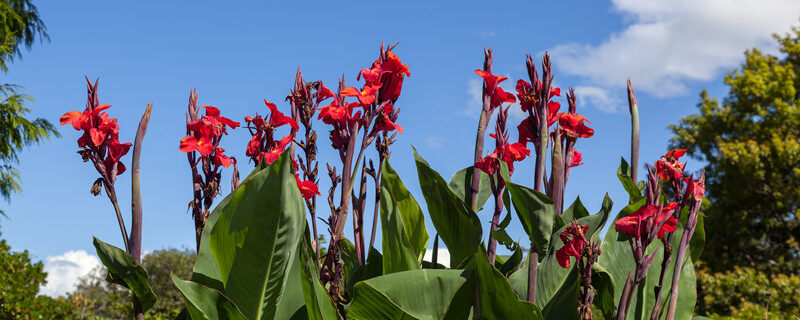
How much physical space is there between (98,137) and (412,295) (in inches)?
33.0


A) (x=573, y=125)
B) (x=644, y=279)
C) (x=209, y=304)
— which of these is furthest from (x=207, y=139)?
(x=644, y=279)

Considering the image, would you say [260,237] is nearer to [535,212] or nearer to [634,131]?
[535,212]

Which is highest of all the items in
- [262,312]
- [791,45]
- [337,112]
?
[791,45]

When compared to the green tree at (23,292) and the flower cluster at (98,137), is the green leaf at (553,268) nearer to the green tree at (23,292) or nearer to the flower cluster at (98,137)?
the flower cluster at (98,137)

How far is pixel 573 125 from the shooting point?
1.43 m

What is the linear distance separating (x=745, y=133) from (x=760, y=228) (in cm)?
215

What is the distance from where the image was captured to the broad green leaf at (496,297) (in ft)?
3.76

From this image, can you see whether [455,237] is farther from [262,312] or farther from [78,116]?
[78,116]

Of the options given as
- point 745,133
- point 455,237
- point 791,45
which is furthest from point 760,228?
point 455,237

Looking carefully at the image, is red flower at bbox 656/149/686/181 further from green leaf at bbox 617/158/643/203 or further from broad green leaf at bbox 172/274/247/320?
broad green leaf at bbox 172/274/247/320

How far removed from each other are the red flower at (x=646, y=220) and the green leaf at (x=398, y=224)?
1.45 feet

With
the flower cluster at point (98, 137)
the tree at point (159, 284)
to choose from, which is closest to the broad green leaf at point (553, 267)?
the flower cluster at point (98, 137)

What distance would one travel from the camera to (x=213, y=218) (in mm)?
1325

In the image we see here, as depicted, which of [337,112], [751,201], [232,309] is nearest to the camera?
[232,309]
